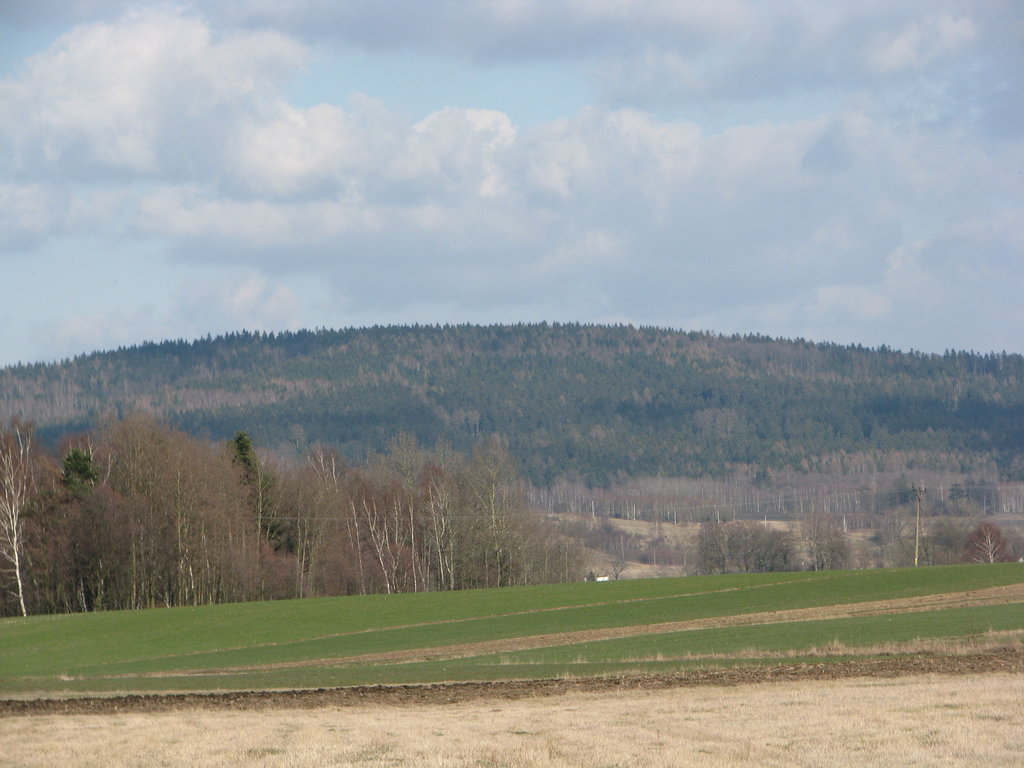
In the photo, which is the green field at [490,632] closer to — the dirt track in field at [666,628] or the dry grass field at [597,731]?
the dirt track in field at [666,628]

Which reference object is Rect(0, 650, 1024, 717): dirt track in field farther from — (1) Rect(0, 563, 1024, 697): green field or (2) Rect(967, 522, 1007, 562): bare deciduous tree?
(2) Rect(967, 522, 1007, 562): bare deciduous tree

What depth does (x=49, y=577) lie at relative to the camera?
75.9 meters

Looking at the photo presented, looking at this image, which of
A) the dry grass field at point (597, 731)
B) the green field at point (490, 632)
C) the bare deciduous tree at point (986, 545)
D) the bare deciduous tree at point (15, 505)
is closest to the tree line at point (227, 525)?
the bare deciduous tree at point (15, 505)

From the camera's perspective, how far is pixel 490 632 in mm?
54000

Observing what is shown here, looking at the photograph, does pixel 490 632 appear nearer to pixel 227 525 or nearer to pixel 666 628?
pixel 666 628

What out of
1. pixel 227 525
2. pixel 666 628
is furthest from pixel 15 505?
pixel 666 628

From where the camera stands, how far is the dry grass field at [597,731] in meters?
18.6

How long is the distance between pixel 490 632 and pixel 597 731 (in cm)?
3294

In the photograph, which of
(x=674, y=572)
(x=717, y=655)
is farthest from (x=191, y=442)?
(x=674, y=572)

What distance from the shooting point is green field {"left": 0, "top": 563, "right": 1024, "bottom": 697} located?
120ft

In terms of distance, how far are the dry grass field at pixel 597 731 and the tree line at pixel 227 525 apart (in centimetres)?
5139

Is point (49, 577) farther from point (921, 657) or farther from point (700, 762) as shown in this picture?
point (700, 762)

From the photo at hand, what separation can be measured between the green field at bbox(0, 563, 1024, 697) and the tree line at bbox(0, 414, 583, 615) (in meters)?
11.7

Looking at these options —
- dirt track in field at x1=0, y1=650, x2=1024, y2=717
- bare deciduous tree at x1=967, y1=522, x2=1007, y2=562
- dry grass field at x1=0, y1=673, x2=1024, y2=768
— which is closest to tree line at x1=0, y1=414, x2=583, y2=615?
dirt track in field at x1=0, y1=650, x2=1024, y2=717
